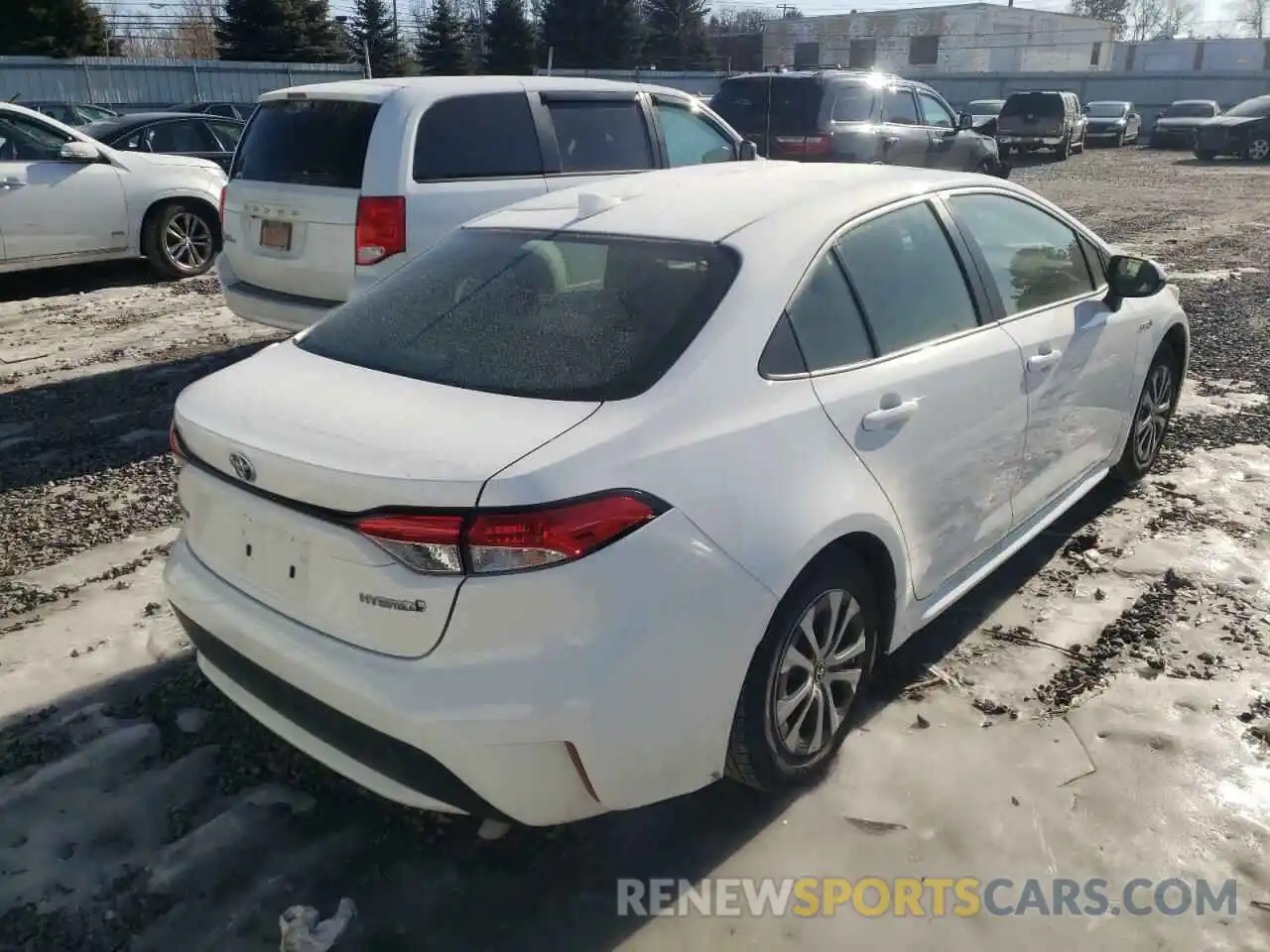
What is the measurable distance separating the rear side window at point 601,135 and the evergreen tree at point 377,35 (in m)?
43.1

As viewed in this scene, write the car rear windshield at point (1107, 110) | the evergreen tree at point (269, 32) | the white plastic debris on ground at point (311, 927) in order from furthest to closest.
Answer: the evergreen tree at point (269, 32), the car rear windshield at point (1107, 110), the white plastic debris on ground at point (311, 927)

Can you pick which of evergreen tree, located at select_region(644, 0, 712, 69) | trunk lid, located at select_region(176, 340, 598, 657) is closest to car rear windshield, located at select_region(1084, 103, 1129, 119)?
evergreen tree, located at select_region(644, 0, 712, 69)

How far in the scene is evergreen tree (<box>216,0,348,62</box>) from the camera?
39.7 m

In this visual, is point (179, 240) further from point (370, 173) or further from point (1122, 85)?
point (1122, 85)

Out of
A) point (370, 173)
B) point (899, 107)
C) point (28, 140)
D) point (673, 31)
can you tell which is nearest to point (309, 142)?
point (370, 173)

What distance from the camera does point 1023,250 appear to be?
3955mm

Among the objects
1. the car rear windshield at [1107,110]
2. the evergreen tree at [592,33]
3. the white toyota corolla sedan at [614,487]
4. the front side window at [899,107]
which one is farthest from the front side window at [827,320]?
the evergreen tree at [592,33]

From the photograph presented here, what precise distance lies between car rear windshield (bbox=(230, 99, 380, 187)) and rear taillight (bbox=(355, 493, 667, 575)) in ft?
14.3

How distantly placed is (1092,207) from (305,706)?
17.2 metres

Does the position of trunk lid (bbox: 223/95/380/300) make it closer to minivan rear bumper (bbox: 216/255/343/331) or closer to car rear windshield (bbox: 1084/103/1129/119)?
minivan rear bumper (bbox: 216/255/343/331)

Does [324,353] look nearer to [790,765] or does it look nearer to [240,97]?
[790,765]

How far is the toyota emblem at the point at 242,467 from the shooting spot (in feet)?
8.07

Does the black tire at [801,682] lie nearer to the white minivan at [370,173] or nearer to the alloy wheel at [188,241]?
the white minivan at [370,173]

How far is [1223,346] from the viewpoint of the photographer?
25.5ft
